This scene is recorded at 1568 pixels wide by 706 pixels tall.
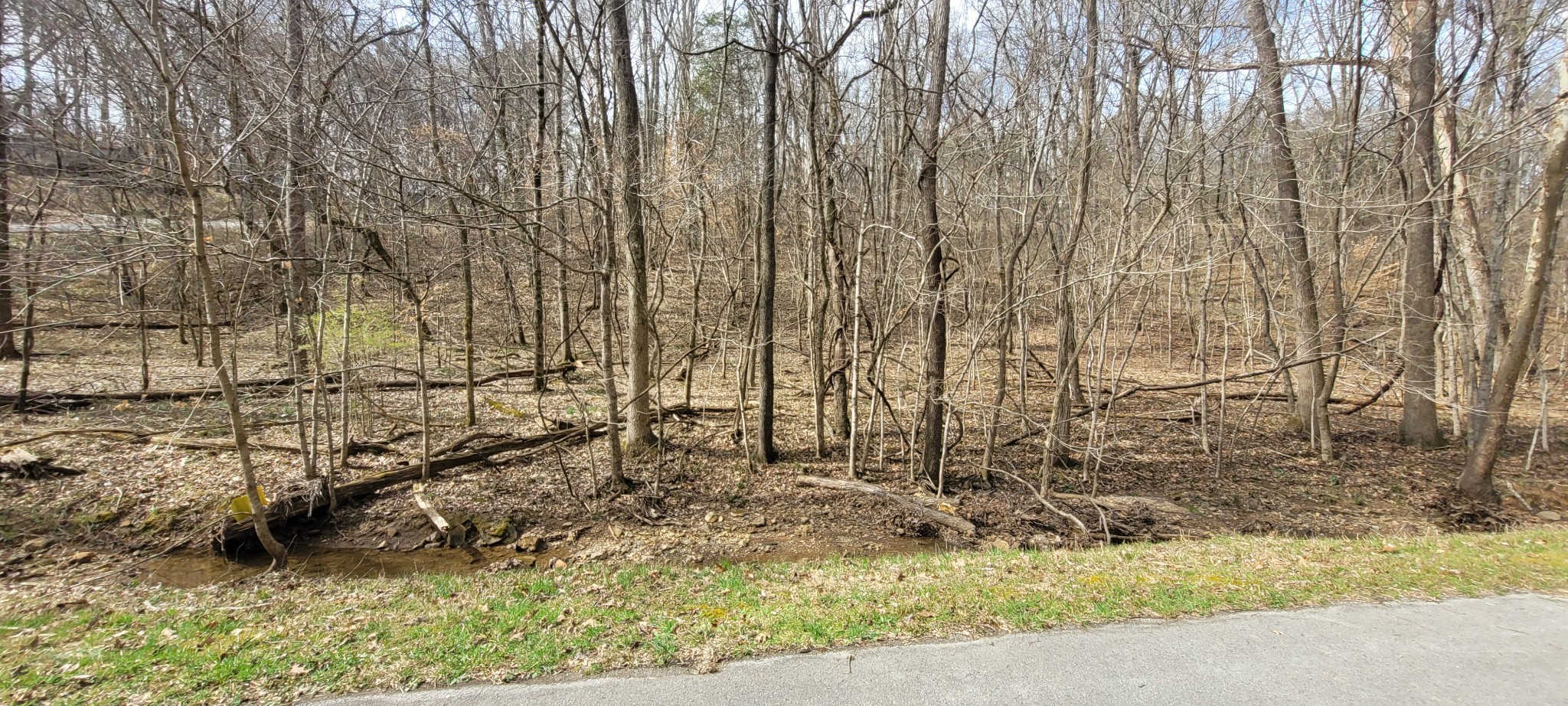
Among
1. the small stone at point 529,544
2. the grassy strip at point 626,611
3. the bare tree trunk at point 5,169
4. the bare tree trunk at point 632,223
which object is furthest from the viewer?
the bare tree trunk at point 632,223

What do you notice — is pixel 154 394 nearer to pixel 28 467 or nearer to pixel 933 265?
pixel 28 467

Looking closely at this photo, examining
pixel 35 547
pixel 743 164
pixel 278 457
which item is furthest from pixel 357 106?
pixel 743 164

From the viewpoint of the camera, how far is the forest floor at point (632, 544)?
4070 millimetres

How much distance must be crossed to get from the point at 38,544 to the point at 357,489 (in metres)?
2.77

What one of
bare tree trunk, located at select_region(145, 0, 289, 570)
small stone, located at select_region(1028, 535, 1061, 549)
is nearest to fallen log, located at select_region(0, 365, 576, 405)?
bare tree trunk, located at select_region(145, 0, 289, 570)

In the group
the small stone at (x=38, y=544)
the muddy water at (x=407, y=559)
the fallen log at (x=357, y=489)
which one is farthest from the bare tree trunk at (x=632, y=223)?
the small stone at (x=38, y=544)

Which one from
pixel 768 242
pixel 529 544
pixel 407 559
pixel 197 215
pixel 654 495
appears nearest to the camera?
pixel 197 215

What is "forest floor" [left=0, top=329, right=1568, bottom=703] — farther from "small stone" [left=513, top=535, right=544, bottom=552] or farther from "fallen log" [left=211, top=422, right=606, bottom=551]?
"fallen log" [left=211, top=422, right=606, bottom=551]

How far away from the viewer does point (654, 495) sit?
9.02 metres

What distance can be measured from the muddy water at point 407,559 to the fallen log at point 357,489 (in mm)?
288

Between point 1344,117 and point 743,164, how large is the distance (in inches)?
400

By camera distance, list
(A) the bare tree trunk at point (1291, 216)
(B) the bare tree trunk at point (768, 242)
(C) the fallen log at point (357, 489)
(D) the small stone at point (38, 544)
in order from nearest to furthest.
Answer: (D) the small stone at point (38, 544)
(C) the fallen log at point (357, 489)
(B) the bare tree trunk at point (768, 242)
(A) the bare tree trunk at point (1291, 216)

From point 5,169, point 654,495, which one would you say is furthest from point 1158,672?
point 5,169

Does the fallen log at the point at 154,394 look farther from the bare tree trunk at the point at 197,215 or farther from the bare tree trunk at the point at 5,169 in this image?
the bare tree trunk at the point at 197,215
